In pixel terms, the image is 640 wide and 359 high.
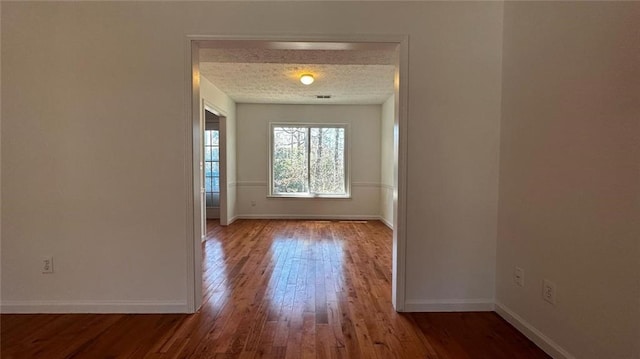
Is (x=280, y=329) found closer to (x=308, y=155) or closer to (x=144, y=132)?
(x=144, y=132)

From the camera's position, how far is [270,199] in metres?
6.85

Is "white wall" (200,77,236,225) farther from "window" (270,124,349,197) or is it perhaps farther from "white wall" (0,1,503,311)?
"white wall" (0,1,503,311)

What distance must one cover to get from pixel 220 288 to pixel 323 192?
4306mm

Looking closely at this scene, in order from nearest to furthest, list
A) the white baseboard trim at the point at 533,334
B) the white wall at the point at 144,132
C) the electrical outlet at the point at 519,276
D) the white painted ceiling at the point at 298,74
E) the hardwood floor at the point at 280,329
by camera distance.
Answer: the white baseboard trim at the point at 533,334 → the hardwood floor at the point at 280,329 → the electrical outlet at the point at 519,276 → the white wall at the point at 144,132 → the white painted ceiling at the point at 298,74

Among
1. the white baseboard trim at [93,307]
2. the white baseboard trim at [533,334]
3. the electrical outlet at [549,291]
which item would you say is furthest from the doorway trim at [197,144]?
the electrical outlet at [549,291]

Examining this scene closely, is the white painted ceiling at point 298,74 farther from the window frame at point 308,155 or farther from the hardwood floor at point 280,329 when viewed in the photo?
the hardwood floor at point 280,329

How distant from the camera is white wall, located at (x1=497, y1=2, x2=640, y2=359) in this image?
4.65 ft

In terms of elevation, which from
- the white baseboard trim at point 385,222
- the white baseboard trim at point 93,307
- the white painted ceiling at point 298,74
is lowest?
the white baseboard trim at point 385,222

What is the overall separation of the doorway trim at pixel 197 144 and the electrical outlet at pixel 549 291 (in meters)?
0.87

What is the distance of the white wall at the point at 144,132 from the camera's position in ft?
7.56

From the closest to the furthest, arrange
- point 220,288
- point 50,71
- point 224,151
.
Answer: point 50,71 < point 220,288 < point 224,151

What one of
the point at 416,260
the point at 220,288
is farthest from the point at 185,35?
the point at 416,260

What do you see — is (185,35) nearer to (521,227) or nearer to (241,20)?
(241,20)

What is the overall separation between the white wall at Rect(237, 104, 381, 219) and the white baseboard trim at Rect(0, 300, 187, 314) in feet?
14.6
